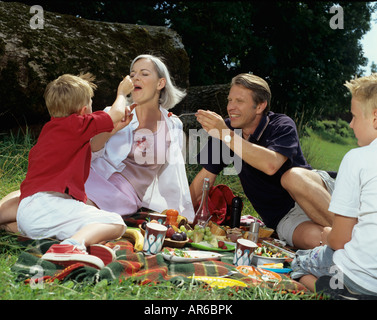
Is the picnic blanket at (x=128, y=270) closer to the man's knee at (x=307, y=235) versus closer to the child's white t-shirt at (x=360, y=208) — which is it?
the child's white t-shirt at (x=360, y=208)

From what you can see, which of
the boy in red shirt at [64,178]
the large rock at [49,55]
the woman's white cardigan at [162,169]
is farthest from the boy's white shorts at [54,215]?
the large rock at [49,55]

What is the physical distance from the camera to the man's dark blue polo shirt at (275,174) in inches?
137

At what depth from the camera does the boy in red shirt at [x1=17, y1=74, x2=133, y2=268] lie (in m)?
2.74

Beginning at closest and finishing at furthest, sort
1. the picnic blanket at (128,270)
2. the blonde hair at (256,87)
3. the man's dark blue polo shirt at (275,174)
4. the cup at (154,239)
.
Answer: the picnic blanket at (128,270)
the cup at (154,239)
the man's dark blue polo shirt at (275,174)
the blonde hair at (256,87)

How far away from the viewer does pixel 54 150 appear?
281 cm

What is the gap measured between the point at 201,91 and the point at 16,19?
310cm

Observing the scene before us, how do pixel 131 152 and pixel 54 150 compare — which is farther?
pixel 131 152

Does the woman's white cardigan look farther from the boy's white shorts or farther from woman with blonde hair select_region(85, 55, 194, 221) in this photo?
the boy's white shorts

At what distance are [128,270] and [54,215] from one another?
2.19 ft

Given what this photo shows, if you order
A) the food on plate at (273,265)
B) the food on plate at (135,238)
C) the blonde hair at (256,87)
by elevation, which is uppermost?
the blonde hair at (256,87)

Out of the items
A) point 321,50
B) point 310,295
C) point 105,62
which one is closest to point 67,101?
point 310,295

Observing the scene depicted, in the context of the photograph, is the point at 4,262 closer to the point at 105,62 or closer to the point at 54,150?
the point at 54,150

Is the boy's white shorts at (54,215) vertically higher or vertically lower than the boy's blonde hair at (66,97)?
lower

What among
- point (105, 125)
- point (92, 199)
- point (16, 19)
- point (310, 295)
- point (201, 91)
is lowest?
point (310, 295)
